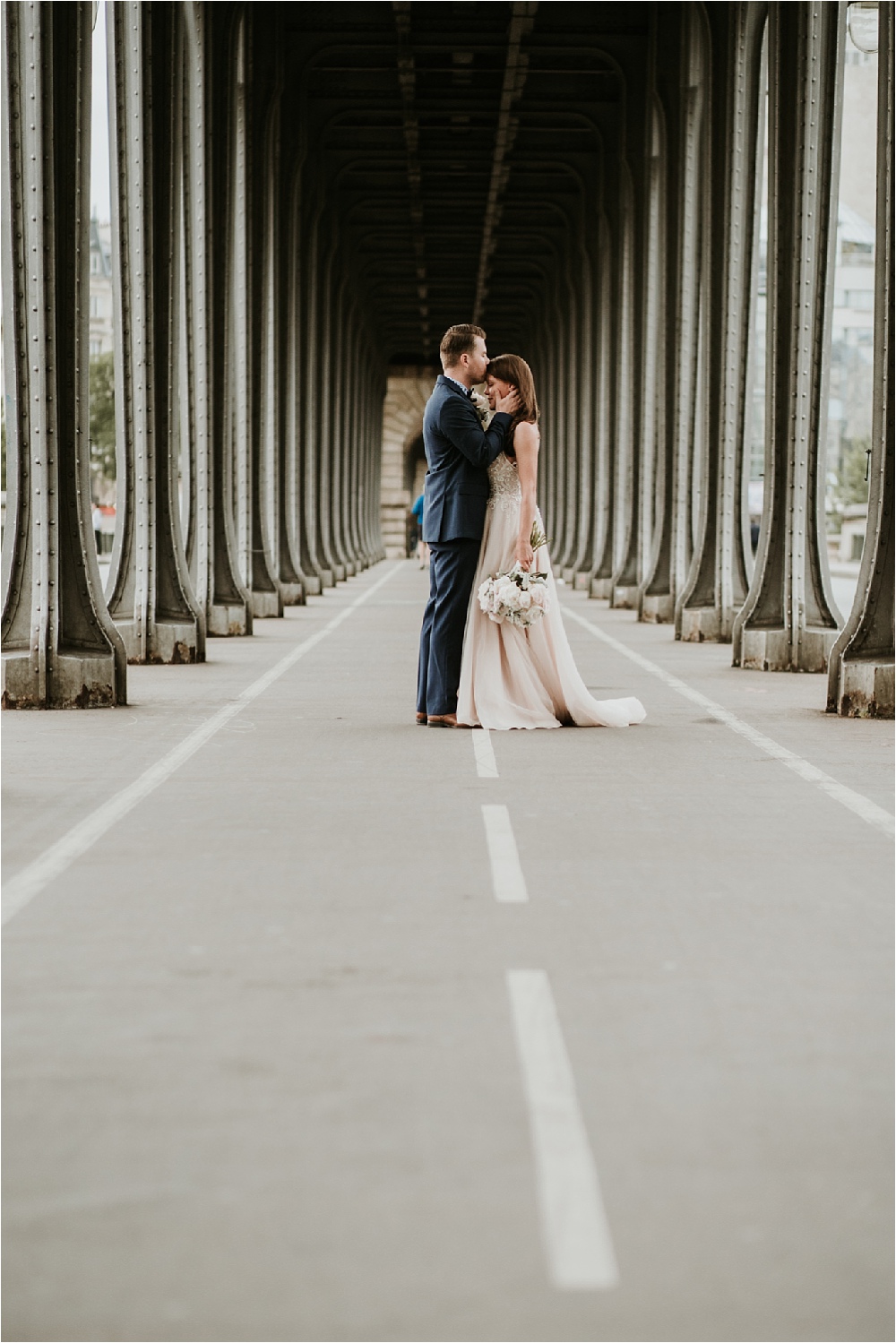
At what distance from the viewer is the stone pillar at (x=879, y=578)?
13.8 metres

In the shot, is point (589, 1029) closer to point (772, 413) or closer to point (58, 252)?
point (58, 252)

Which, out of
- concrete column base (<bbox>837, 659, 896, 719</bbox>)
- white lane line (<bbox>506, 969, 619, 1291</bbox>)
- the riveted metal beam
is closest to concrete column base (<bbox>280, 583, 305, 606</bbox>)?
the riveted metal beam

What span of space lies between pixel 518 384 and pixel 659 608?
591 inches

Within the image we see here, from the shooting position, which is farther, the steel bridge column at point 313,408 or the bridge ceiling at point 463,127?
the steel bridge column at point 313,408

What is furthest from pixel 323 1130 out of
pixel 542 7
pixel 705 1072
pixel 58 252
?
pixel 542 7

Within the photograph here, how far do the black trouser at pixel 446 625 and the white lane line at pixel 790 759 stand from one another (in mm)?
1871

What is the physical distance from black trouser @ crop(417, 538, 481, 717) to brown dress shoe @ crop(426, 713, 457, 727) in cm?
2

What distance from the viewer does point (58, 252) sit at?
1413 centimetres

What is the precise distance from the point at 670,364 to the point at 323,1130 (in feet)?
85.4

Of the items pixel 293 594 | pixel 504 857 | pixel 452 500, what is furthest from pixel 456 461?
pixel 293 594

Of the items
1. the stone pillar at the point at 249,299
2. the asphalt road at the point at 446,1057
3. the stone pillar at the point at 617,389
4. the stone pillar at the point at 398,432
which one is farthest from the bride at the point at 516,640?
the stone pillar at the point at 398,432

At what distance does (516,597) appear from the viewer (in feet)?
40.9

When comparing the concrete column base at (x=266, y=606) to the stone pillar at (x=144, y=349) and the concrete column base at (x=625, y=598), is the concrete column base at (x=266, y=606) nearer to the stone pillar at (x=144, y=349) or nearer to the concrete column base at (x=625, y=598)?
the concrete column base at (x=625, y=598)

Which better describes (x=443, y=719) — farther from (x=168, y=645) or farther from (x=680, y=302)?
(x=680, y=302)
